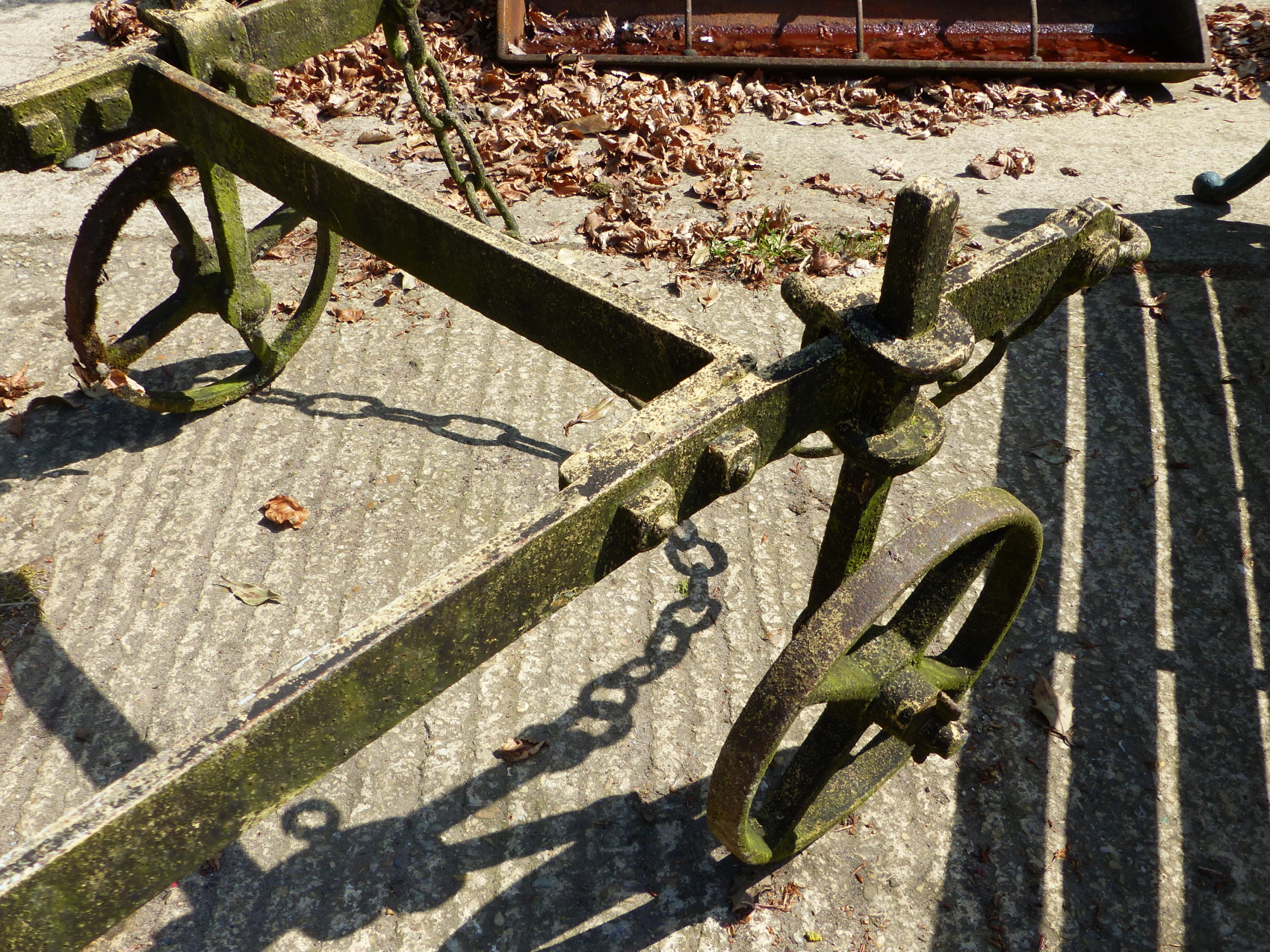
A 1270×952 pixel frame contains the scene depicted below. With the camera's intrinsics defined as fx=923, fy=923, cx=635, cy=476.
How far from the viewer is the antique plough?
1144 mm

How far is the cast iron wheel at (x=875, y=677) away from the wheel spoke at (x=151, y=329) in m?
2.80

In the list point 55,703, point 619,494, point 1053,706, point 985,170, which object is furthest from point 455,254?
point 985,170

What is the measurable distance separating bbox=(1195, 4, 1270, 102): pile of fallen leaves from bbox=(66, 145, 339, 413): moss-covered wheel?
6.30 metres

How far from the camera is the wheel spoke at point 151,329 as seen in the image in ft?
11.5

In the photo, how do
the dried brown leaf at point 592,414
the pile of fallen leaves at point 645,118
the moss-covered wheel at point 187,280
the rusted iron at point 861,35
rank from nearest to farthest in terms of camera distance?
the moss-covered wheel at point 187,280 < the dried brown leaf at point 592,414 < the pile of fallen leaves at point 645,118 < the rusted iron at point 861,35

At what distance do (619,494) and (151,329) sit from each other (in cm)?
284

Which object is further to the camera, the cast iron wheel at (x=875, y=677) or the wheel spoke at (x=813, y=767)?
the wheel spoke at (x=813, y=767)

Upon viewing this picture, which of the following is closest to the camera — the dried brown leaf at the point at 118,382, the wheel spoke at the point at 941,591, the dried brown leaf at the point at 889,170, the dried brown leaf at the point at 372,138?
the wheel spoke at the point at 941,591

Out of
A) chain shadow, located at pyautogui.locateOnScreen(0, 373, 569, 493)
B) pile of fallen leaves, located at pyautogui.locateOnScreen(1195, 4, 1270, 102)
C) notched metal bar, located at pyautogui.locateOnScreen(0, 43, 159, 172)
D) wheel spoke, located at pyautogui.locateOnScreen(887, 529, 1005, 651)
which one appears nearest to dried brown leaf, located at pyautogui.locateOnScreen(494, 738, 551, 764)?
wheel spoke, located at pyautogui.locateOnScreen(887, 529, 1005, 651)

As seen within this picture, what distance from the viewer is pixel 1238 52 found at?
22.5ft

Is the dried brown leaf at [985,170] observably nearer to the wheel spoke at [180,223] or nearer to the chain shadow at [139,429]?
the chain shadow at [139,429]

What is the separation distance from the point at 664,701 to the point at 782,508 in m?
0.98

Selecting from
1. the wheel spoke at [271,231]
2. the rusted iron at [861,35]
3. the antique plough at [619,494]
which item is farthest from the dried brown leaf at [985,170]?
the wheel spoke at [271,231]

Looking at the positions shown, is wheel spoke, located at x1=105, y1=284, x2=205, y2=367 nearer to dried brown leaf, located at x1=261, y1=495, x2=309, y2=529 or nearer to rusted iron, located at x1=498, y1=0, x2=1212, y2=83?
dried brown leaf, located at x1=261, y1=495, x2=309, y2=529
